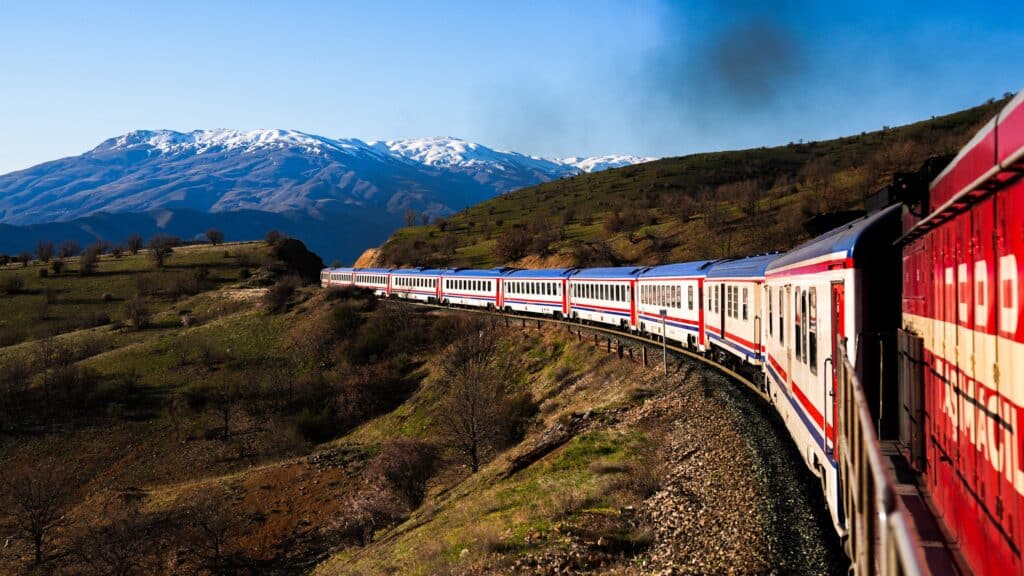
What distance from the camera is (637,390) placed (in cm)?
2462

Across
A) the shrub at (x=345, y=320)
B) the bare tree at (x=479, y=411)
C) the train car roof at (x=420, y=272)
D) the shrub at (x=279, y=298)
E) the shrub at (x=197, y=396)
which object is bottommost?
the shrub at (x=197, y=396)

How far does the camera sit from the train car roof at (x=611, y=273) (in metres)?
35.2

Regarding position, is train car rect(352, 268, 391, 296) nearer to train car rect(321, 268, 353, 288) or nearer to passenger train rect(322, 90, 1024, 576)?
train car rect(321, 268, 353, 288)

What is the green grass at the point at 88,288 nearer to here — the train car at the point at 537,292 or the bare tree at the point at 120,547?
the train car at the point at 537,292

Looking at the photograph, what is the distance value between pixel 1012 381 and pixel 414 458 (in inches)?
1228

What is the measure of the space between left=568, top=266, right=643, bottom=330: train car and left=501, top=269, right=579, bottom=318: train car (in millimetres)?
1097

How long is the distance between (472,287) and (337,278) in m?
42.6

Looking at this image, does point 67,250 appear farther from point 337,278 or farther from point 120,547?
point 120,547

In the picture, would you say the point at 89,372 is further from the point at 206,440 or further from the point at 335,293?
the point at 335,293

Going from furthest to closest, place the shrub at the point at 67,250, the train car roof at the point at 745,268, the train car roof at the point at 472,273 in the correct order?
the shrub at the point at 67,250, the train car roof at the point at 472,273, the train car roof at the point at 745,268

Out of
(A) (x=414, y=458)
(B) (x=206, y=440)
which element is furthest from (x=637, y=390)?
(B) (x=206, y=440)

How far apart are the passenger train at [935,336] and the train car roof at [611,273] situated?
20.2 metres

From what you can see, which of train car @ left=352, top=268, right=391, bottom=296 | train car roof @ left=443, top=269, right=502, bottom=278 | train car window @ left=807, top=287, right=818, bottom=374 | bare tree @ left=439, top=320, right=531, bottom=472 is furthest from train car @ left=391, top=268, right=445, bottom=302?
train car window @ left=807, top=287, right=818, bottom=374

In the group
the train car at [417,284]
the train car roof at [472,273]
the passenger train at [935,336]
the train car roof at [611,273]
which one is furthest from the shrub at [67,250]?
the passenger train at [935,336]
